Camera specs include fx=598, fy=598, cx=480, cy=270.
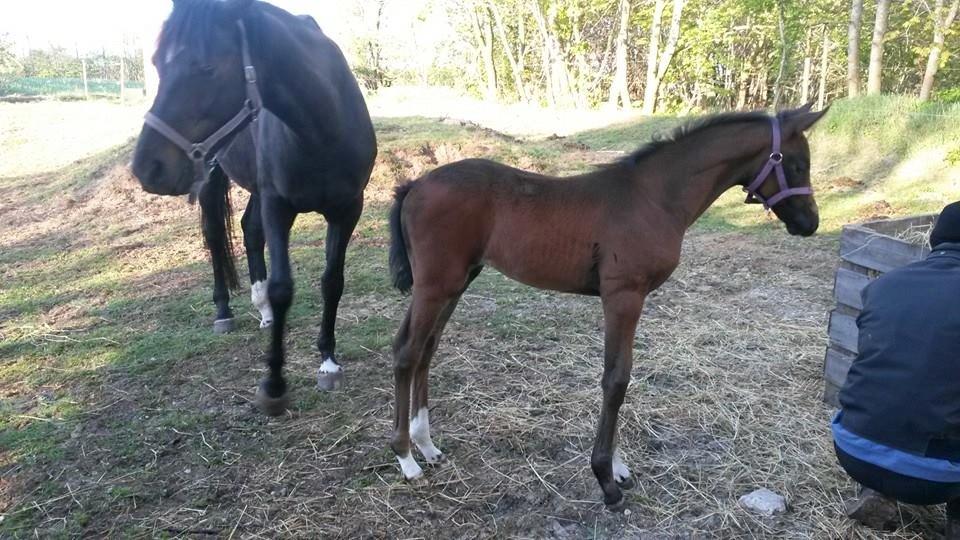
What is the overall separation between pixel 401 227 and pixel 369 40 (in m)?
36.8

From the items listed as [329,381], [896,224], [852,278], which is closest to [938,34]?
[896,224]

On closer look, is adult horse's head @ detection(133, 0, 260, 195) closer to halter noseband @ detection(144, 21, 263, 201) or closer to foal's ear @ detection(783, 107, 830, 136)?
halter noseband @ detection(144, 21, 263, 201)

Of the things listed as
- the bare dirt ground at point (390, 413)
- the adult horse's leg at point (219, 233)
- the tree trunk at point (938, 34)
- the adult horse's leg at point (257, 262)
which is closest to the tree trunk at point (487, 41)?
the tree trunk at point (938, 34)

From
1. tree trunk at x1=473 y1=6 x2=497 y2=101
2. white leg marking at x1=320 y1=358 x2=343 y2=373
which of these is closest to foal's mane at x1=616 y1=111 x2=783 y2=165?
white leg marking at x1=320 y1=358 x2=343 y2=373

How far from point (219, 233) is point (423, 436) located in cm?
287

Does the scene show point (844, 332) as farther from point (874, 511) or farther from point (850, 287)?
point (874, 511)

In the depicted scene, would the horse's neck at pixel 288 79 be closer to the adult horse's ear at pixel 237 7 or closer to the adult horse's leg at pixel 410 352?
the adult horse's ear at pixel 237 7

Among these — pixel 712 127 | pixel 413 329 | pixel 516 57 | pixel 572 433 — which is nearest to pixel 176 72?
pixel 413 329

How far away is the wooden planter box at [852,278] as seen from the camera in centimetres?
320

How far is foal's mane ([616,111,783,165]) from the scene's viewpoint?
9.06ft

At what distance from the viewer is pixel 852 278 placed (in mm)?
3371

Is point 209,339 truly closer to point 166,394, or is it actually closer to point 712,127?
point 166,394

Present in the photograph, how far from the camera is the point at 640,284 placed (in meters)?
2.62

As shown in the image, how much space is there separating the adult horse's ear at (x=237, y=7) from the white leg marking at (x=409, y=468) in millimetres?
2188
